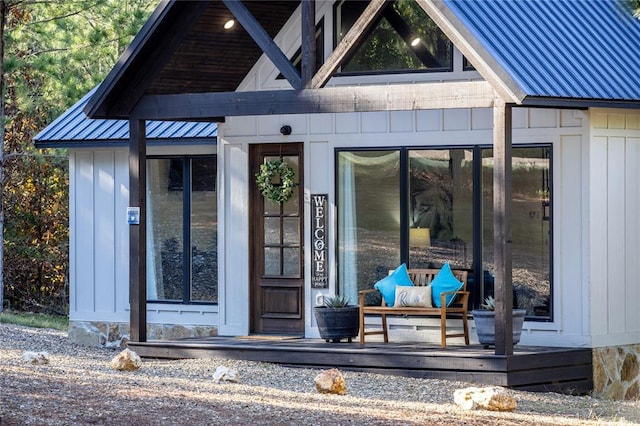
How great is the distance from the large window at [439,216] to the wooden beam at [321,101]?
5.21 ft

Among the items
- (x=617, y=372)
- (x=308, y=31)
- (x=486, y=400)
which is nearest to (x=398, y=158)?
(x=308, y=31)

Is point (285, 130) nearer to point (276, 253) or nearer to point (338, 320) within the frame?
point (276, 253)

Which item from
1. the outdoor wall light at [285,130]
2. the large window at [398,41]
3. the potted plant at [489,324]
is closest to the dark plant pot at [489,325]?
the potted plant at [489,324]

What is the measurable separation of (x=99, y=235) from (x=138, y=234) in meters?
2.92

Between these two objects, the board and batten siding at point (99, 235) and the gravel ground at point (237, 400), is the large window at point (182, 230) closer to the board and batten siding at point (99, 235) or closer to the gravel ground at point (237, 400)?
the board and batten siding at point (99, 235)

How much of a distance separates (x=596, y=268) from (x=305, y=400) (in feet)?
13.0

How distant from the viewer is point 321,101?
12.5 m

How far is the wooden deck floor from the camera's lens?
11.8 meters

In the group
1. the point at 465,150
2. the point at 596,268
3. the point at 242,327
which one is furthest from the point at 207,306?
the point at 596,268

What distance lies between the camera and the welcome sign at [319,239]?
14172 millimetres

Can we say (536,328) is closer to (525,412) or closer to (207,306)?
(525,412)

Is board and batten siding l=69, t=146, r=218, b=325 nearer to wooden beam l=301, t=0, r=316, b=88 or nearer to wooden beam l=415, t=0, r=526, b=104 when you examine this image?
wooden beam l=301, t=0, r=316, b=88

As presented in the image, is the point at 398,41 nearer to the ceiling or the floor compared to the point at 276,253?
nearer to the ceiling

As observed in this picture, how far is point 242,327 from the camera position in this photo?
14.7 meters
